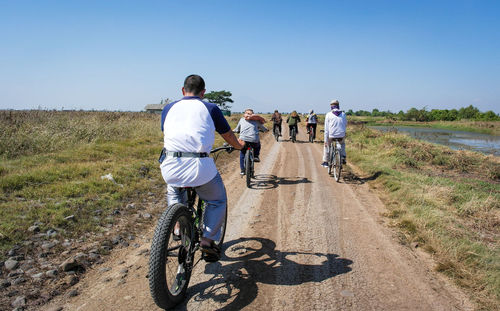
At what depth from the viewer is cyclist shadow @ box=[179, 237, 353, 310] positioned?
9.43 feet

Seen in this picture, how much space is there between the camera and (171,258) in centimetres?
253

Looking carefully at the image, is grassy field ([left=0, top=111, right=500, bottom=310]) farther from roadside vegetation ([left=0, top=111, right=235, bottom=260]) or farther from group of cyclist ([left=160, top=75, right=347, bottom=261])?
group of cyclist ([left=160, top=75, right=347, bottom=261])

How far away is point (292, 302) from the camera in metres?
2.77

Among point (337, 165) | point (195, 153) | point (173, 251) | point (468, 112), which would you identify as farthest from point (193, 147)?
point (468, 112)

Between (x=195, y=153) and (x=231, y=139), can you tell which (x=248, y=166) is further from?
(x=195, y=153)

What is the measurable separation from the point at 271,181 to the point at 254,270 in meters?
4.74

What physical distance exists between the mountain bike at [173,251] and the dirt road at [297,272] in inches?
9.6

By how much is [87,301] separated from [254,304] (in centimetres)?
159

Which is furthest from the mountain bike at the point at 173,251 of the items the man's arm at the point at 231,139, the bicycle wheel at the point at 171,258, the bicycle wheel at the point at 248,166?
the bicycle wheel at the point at 248,166

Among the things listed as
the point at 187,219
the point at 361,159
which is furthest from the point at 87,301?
the point at 361,159

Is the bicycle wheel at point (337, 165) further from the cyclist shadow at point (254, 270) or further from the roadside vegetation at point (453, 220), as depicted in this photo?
the cyclist shadow at point (254, 270)

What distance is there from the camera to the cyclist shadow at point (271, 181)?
295 inches

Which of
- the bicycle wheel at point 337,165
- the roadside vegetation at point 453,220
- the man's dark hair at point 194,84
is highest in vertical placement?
the man's dark hair at point 194,84

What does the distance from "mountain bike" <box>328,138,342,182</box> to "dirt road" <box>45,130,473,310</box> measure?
2.62 metres
